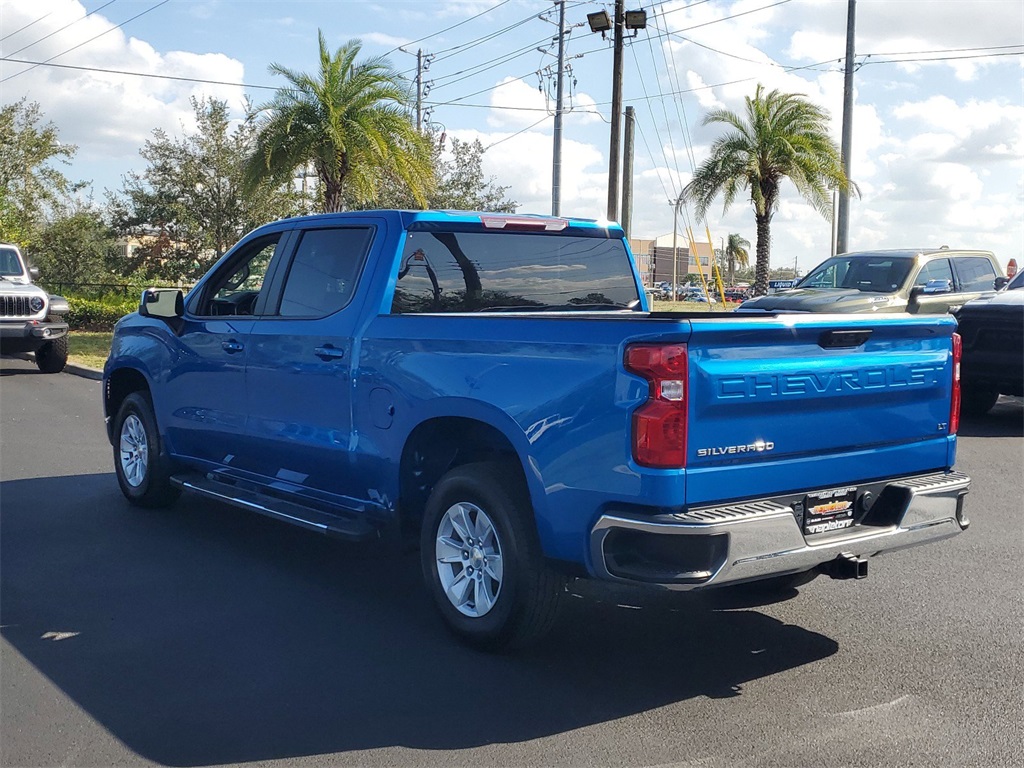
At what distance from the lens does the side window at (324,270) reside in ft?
18.9

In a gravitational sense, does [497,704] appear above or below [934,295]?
below

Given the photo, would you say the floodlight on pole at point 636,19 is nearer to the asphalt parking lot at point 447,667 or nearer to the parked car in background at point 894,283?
the parked car in background at point 894,283

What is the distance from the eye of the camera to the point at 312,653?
15.5ft

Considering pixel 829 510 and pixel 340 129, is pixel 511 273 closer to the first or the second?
pixel 829 510

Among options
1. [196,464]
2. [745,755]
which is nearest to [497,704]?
[745,755]

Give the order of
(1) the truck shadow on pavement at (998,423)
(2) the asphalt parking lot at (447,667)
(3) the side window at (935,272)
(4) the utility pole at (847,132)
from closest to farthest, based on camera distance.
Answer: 1. (2) the asphalt parking lot at (447,667)
2. (1) the truck shadow on pavement at (998,423)
3. (3) the side window at (935,272)
4. (4) the utility pole at (847,132)

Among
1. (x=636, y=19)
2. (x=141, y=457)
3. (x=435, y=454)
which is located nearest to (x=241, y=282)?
(x=141, y=457)

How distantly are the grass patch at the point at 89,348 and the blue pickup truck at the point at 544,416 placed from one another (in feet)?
40.5

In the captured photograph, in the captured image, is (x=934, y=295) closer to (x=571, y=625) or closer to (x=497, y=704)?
(x=571, y=625)

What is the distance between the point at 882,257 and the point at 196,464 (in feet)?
35.1

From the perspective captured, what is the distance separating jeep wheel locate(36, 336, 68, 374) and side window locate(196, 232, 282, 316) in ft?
39.7

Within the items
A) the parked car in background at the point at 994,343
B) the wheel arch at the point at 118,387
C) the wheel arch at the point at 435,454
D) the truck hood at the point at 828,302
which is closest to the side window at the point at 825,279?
the truck hood at the point at 828,302

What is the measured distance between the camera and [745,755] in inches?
147

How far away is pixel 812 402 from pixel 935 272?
1121 cm
